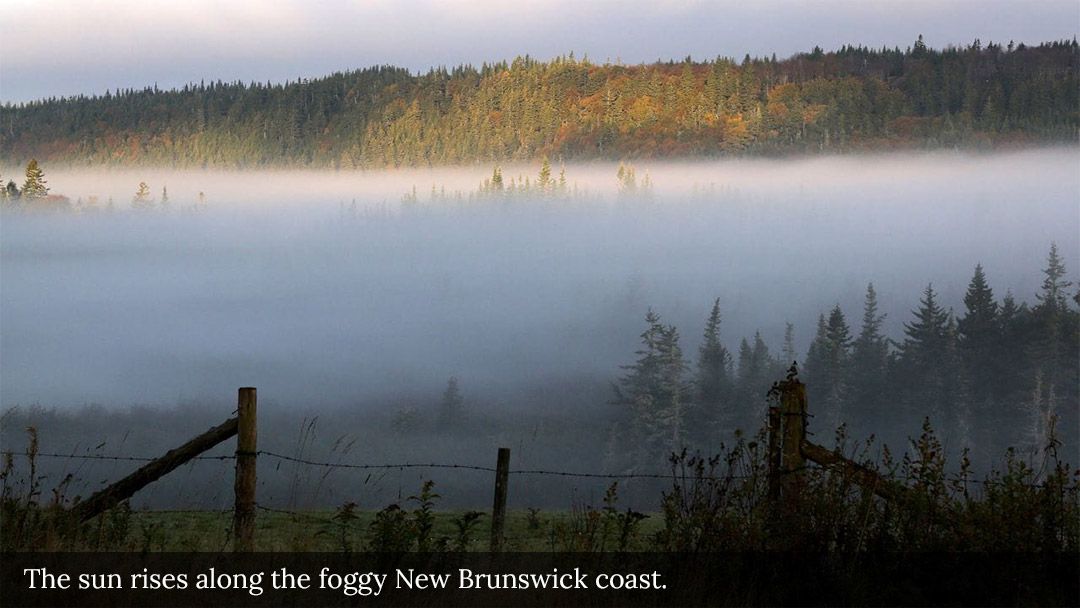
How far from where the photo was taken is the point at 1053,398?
10181 centimetres

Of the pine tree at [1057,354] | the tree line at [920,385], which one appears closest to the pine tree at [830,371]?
the tree line at [920,385]

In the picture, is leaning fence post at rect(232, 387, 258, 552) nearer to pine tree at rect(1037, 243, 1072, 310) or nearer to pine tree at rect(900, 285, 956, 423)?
pine tree at rect(900, 285, 956, 423)

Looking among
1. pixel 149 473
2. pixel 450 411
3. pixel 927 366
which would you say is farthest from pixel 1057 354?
pixel 149 473

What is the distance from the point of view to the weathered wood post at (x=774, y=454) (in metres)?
9.44

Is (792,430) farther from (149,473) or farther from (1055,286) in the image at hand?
(1055,286)

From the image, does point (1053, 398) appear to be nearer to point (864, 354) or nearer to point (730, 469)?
point (864, 354)

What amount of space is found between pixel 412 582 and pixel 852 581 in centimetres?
Answer: 323

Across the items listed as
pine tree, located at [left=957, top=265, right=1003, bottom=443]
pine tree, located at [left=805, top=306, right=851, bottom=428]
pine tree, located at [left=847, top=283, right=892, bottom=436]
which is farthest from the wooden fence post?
pine tree, located at [left=847, top=283, right=892, bottom=436]

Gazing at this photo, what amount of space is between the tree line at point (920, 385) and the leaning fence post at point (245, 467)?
96.7 metres

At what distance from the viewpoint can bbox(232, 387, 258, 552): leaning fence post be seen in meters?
9.48

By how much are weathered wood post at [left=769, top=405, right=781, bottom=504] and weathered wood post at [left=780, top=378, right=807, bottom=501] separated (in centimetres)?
5

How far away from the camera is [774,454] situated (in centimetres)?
951

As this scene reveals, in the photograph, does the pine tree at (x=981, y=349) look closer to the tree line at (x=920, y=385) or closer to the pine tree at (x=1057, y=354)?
the tree line at (x=920, y=385)

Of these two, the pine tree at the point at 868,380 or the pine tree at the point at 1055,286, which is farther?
the pine tree at the point at 868,380
